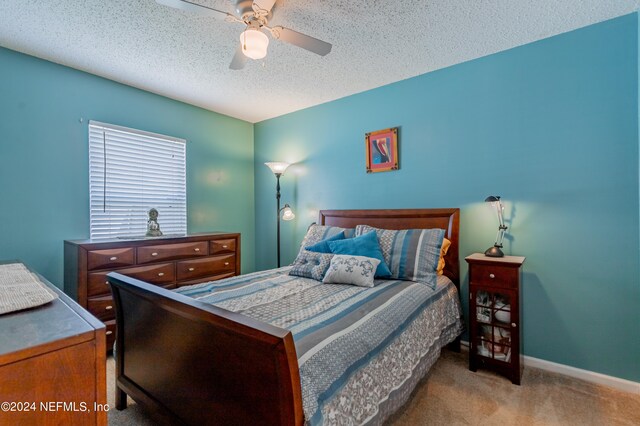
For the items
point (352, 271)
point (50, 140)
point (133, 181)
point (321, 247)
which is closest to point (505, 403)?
point (352, 271)

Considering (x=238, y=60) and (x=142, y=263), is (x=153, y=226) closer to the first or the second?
(x=142, y=263)

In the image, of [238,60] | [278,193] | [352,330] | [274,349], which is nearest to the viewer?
[274,349]

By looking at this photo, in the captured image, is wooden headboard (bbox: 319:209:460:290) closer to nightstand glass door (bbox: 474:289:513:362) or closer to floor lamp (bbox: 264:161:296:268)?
nightstand glass door (bbox: 474:289:513:362)

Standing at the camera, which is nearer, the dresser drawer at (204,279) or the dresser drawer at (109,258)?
the dresser drawer at (109,258)

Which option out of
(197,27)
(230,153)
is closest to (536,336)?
(197,27)

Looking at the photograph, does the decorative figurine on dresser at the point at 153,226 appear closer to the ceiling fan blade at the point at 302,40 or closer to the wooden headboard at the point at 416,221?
the wooden headboard at the point at 416,221

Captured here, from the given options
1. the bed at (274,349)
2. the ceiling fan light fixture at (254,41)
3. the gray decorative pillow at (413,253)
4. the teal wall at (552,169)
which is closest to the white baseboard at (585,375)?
the teal wall at (552,169)

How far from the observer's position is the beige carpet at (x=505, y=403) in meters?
1.74

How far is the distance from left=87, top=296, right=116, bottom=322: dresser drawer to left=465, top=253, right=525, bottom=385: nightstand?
9.52 feet

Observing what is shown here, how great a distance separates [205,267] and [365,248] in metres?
1.82

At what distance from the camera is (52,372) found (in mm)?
729

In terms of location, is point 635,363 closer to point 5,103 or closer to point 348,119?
point 348,119

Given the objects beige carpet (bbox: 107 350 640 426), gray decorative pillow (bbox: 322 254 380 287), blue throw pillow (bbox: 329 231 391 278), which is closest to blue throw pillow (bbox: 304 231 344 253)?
blue throw pillow (bbox: 329 231 391 278)

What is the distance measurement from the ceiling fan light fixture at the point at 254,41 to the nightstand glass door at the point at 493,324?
229cm
